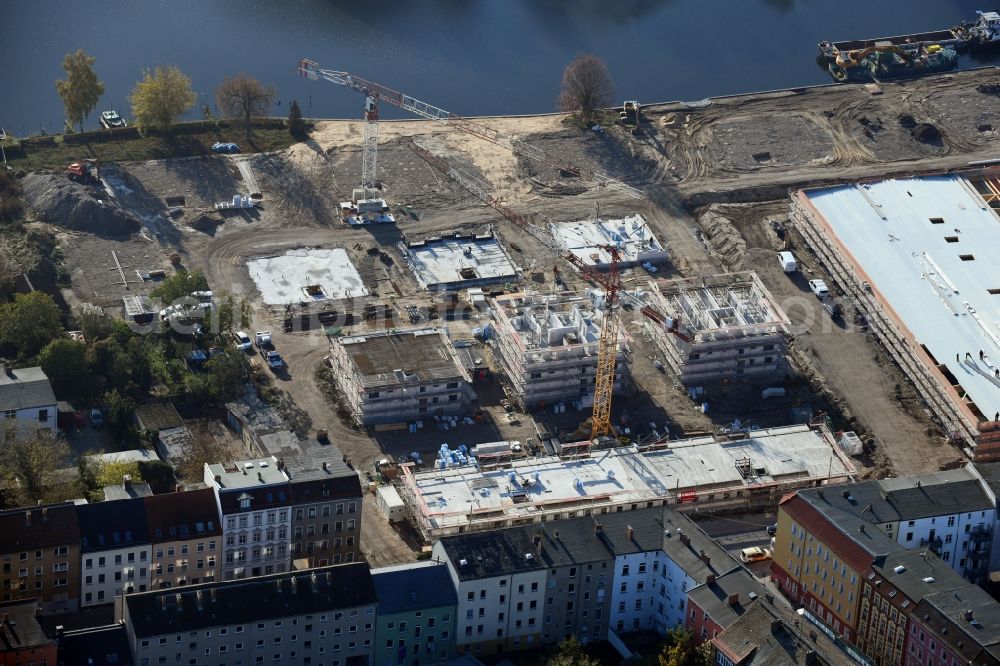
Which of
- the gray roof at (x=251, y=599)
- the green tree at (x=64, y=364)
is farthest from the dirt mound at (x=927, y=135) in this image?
the gray roof at (x=251, y=599)

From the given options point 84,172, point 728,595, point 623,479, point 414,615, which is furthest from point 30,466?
point 84,172

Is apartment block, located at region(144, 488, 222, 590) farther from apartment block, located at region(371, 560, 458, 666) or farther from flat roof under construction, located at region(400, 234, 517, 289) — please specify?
flat roof under construction, located at region(400, 234, 517, 289)

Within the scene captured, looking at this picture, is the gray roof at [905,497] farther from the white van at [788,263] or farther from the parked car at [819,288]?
the white van at [788,263]

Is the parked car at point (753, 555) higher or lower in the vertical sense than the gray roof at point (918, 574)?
lower

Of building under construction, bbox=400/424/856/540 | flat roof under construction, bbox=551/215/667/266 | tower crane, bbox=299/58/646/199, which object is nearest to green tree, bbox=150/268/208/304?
tower crane, bbox=299/58/646/199

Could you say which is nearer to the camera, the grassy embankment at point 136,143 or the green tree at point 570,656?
the green tree at point 570,656

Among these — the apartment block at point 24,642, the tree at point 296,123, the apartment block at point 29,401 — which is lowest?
the apartment block at point 24,642

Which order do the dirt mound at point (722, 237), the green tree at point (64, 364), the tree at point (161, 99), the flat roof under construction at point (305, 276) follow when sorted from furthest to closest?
the tree at point (161, 99)
the dirt mound at point (722, 237)
the flat roof under construction at point (305, 276)
the green tree at point (64, 364)
